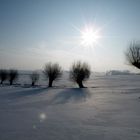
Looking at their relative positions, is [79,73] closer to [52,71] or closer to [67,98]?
[52,71]

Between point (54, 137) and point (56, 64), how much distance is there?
182ft

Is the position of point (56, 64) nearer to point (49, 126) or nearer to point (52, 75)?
point (52, 75)

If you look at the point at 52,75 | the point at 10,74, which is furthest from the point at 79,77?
the point at 10,74

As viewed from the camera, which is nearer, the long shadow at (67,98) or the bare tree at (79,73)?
the long shadow at (67,98)

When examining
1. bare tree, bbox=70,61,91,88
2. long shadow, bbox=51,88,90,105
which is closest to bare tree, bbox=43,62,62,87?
bare tree, bbox=70,61,91,88

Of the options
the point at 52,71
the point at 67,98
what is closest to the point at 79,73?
the point at 52,71

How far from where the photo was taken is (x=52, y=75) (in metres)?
60.5

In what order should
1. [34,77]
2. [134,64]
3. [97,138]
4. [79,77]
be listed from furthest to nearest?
[34,77], [79,77], [134,64], [97,138]

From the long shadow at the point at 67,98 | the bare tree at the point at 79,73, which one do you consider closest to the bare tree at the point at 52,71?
the bare tree at the point at 79,73

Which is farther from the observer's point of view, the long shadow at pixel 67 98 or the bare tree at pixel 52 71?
the bare tree at pixel 52 71

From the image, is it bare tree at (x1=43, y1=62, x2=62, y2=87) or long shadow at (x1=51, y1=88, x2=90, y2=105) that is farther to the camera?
bare tree at (x1=43, y1=62, x2=62, y2=87)

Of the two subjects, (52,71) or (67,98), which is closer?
(67,98)

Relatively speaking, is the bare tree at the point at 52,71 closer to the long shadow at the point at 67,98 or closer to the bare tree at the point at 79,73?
the bare tree at the point at 79,73

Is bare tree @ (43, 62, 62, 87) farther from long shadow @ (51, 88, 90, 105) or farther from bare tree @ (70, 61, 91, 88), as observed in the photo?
long shadow @ (51, 88, 90, 105)
